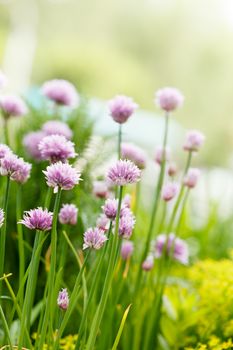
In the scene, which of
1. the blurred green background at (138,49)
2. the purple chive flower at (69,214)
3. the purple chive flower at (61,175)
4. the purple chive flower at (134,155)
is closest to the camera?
the purple chive flower at (61,175)

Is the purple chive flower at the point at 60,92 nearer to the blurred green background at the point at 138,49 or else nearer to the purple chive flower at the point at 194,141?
the purple chive flower at the point at 194,141

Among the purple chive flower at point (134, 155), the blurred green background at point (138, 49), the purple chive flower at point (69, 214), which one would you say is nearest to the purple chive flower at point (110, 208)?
the purple chive flower at point (69, 214)

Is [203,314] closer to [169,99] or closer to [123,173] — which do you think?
[169,99]

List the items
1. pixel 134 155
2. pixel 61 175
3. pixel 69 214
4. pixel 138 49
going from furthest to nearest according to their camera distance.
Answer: pixel 138 49, pixel 134 155, pixel 69 214, pixel 61 175

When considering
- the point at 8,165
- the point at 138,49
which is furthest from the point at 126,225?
the point at 138,49

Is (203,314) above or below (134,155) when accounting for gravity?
below

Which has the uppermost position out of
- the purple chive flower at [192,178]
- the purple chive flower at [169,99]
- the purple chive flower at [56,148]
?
the purple chive flower at [169,99]
